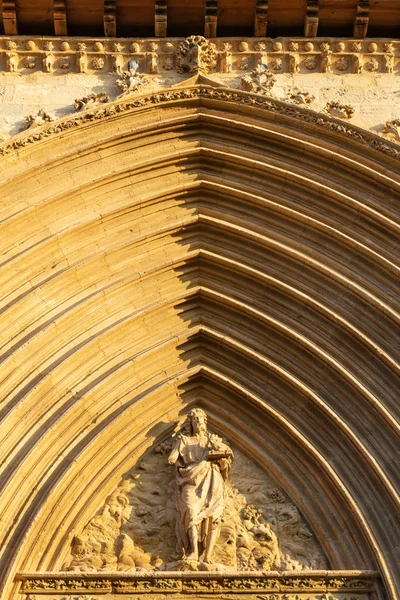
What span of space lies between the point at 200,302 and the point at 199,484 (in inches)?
75.2

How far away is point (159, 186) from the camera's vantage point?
1244cm

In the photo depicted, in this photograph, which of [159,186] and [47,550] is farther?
[159,186]

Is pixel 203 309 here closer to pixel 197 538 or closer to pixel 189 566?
pixel 197 538

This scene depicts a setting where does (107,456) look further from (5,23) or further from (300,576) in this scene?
(5,23)

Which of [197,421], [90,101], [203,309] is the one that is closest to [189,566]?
[197,421]

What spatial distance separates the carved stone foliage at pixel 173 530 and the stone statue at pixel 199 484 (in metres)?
0.11

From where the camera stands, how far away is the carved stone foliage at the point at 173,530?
11.2 meters

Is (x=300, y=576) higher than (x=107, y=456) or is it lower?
lower

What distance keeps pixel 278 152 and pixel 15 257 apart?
2.76 meters

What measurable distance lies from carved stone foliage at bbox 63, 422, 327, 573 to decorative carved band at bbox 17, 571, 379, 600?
0.58ft

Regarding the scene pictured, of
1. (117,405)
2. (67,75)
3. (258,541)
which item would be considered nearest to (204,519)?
(258,541)

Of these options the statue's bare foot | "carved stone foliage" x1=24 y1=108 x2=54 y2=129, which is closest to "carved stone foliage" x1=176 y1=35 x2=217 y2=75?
"carved stone foliage" x1=24 y1=108 x2=54 y2=129

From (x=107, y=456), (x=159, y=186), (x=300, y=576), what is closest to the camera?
(x=300, y=576)

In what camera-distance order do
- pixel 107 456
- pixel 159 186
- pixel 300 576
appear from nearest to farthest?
pixel 300 576
pixel 107 456
pixel 159 186
